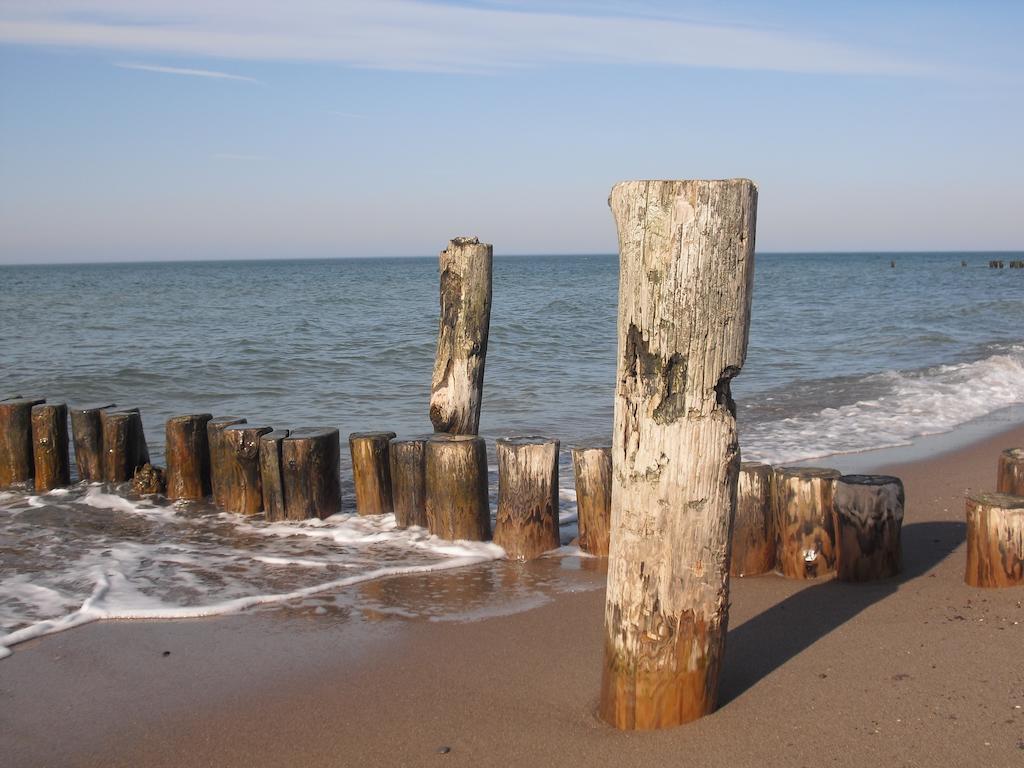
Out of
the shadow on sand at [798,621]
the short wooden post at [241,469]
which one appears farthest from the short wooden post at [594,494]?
the short wooden post at [241,469]

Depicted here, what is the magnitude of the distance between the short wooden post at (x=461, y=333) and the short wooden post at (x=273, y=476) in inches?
52.1

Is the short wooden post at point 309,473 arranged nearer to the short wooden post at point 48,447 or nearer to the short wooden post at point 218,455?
the short wooden post at point 218,455

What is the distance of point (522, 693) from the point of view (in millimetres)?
4469

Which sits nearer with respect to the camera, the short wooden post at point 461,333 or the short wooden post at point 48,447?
the short wooden post at point 461,333

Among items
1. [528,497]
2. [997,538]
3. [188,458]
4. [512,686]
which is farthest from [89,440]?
Answer: [997,538]

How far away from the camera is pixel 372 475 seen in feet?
25.0

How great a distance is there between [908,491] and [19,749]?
6928mm

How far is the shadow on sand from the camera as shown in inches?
175

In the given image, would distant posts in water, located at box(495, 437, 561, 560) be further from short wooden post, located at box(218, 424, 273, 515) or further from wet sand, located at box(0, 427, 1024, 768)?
short wooden post, located at box(218, 424, 273, 515)

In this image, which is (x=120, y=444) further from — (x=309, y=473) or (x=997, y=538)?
(x=997, y=538)

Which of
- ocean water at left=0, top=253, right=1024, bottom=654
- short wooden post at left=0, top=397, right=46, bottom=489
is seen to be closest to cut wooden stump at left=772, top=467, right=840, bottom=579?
ocean water at left=0, top=253, right=1024, bottom=654

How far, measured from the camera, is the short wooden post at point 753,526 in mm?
5980

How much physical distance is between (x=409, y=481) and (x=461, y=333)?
1279 millimetres

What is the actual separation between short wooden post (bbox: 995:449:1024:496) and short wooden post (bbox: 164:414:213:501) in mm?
6367
